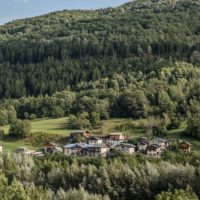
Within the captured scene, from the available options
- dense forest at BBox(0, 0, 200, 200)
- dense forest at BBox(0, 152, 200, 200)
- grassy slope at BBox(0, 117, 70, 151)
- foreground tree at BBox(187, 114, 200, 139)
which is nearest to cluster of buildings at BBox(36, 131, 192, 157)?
foreground tree at BBox(187, 114, 200, 139)

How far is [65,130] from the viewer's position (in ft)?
351

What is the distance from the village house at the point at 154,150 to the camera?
283ft

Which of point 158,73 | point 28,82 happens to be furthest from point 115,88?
point 28,82

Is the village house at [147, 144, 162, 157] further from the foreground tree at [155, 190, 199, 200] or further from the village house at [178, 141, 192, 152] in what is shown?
the foreground tree at [155, 190, 199, 200]

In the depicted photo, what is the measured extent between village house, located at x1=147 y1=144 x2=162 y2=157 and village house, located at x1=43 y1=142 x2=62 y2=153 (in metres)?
14.3

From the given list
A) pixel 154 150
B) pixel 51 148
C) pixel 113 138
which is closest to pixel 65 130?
pixel 113 138

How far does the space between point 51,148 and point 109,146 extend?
9357mm

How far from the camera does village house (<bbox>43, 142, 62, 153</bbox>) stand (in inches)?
3629

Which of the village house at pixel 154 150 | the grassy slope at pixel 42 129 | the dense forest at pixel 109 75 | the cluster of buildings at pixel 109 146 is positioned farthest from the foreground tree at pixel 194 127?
the grassy slope at pixel 42 129

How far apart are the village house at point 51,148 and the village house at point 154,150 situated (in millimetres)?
14292

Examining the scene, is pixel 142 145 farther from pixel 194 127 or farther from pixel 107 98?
pixel 107 98

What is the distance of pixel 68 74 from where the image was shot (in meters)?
152

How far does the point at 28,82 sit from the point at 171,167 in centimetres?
9621

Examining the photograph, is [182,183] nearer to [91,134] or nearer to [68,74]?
[91,134]
